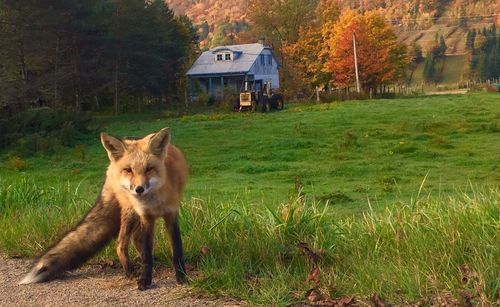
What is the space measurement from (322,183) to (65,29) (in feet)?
101

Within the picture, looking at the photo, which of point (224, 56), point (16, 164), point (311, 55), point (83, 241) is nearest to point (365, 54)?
point (311, 55)

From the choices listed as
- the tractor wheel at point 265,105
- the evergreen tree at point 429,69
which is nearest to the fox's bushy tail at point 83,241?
the tractor wheel at point 265,105

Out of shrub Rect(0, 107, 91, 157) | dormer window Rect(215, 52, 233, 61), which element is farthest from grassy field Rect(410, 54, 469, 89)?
shrub Rect(0, 107, 91, 157)

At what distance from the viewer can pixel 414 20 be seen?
620 feet

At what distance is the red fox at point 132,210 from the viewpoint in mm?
5039

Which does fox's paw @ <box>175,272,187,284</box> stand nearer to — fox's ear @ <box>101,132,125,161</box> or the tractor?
fox's ear @ <box>101,132,125,161</box>

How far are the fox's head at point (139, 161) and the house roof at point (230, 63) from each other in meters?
62.4

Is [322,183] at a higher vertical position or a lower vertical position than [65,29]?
lower

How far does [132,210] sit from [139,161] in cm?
58

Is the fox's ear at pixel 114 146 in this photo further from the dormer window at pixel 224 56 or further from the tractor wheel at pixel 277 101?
the dormer window at pixel 224 56

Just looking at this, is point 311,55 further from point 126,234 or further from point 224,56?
point 126,234

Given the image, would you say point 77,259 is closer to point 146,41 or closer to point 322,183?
point 322,183

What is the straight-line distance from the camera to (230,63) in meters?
69.2

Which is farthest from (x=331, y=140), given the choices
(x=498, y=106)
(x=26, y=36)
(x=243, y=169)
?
(x=26, y=36)
